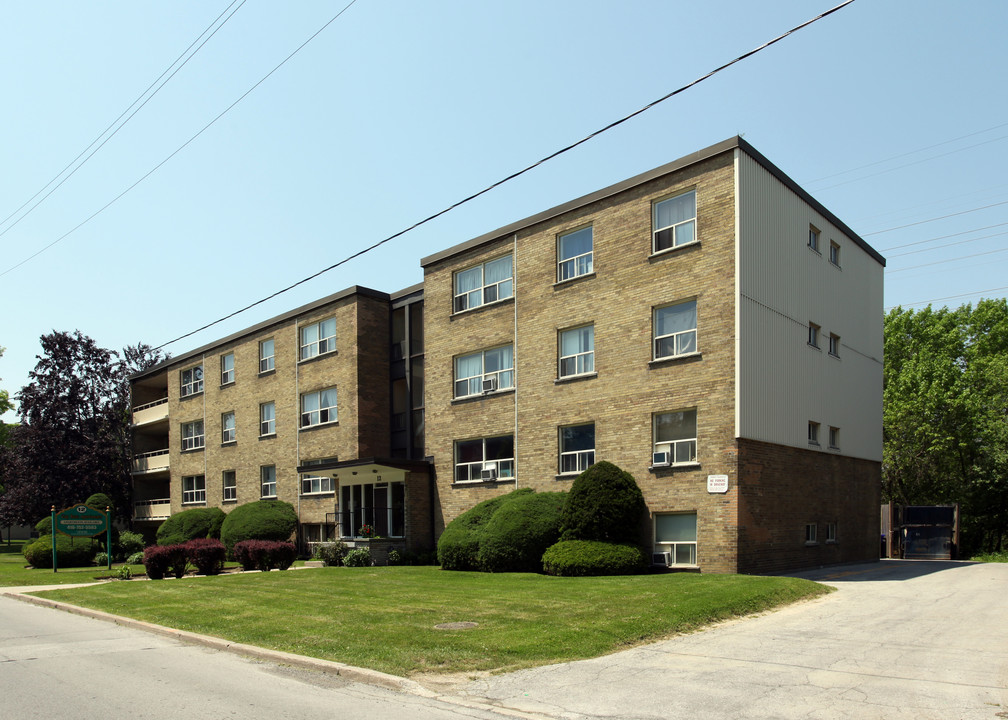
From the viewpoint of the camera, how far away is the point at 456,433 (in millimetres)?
28516

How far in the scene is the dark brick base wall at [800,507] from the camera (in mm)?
20438

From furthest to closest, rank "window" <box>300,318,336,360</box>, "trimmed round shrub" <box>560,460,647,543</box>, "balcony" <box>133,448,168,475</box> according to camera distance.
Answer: "balcony" <box>133,448,168,475</box>, "window" <box>300,318,336,360</box>, "trimmed round shrub" <box>560,460,647,543</box>

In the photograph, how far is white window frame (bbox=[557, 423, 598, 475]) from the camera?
78.3 ft

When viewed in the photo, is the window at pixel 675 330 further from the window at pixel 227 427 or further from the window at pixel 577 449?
the window at pixel 227 427

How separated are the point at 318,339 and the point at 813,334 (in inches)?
792

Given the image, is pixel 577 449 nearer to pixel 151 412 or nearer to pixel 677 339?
pixel 677 339

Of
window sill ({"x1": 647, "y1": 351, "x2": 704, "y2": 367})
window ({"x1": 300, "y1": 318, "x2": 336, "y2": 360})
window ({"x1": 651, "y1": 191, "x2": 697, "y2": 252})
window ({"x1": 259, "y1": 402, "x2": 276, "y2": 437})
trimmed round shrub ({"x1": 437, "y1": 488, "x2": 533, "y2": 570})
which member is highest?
window ({"x1": 651, "y1": 191, "x2": 697, "y2": 252})

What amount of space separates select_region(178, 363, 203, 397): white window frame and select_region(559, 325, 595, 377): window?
83.7ft

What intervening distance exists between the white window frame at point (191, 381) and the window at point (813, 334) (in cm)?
3136

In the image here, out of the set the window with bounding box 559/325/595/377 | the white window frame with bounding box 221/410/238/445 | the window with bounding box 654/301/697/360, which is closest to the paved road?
the window with bounding box 654/301/697/360

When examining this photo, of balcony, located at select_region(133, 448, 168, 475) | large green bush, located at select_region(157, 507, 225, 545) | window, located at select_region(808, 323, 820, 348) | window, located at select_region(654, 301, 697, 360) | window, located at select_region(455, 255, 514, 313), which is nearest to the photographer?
window, located at select_region(654, 301, 697, 360)

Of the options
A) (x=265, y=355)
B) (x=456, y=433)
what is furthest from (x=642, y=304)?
(x=265, y=355)

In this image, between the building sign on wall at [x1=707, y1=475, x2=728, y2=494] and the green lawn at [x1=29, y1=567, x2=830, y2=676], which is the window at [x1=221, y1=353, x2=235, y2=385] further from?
the building sign on wall at [x1=707, y1=475, x2=728, y2=494]

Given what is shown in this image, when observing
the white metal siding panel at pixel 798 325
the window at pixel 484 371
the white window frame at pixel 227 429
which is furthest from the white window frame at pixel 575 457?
the white window frame at pixel 227 429
